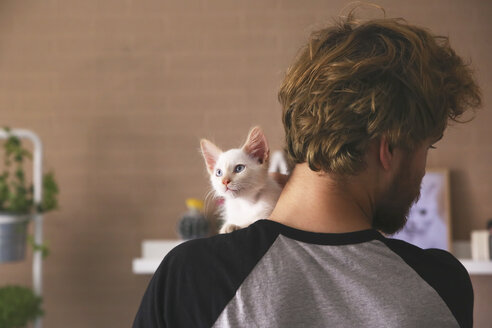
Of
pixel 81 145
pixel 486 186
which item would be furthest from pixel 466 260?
pixel 81 145

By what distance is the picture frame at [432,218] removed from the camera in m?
2.69

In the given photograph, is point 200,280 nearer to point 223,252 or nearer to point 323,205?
point 223,252

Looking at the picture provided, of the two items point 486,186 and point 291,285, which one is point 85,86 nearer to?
point 486,186

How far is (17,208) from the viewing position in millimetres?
2465

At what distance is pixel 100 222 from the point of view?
2.85m

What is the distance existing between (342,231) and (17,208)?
2.06 m

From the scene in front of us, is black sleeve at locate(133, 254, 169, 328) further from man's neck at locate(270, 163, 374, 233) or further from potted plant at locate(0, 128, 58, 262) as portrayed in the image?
potted plant at locate(0, 128, 58, 262)

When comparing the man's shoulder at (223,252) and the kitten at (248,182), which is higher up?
the kitten at (248,182)

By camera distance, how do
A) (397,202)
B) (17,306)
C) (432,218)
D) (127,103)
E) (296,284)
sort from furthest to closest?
(127,103)
(432,218)
(17,306)
(397,202)
(296,284)

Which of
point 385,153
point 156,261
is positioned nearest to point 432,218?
point 156,261

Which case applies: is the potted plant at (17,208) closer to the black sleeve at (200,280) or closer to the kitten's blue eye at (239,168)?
the kitten's blue eye at (239,168)

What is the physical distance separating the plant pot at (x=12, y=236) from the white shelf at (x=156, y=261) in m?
0.51

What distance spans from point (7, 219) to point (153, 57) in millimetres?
1072

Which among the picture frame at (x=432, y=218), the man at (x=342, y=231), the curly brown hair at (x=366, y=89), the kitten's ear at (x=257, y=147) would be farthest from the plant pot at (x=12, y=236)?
the curly brown hair at (x=366, y=89)
